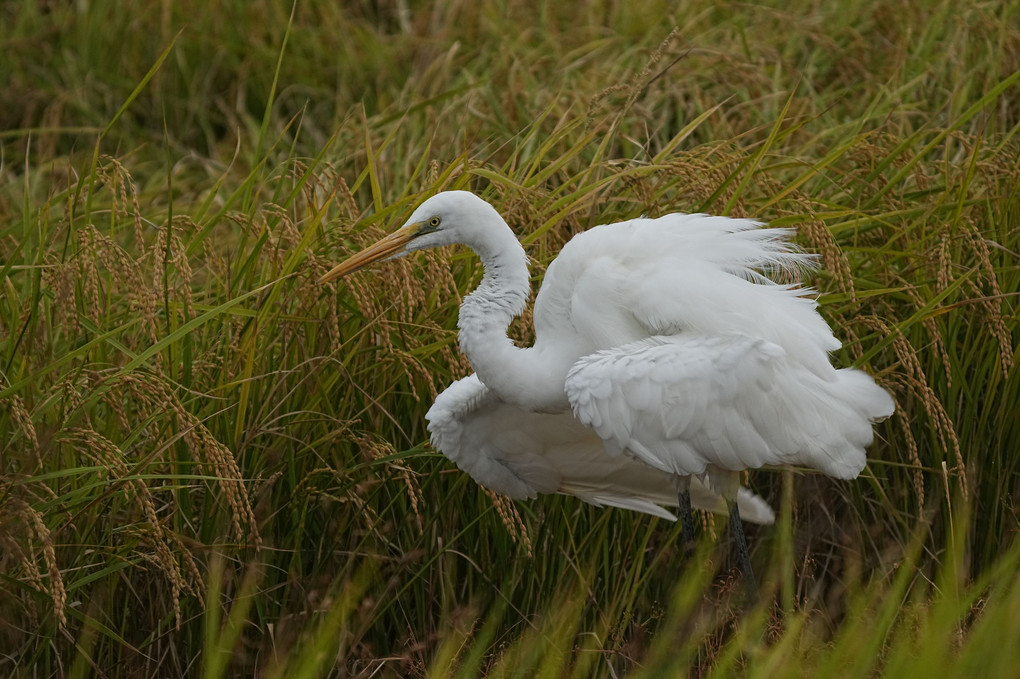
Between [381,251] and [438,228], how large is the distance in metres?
0.15

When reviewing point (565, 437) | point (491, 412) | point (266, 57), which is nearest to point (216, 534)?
point (491, 412)

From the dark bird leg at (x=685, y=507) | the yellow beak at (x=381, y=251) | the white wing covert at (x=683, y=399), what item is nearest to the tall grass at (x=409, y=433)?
the yellow beak at (x=381, y=251)

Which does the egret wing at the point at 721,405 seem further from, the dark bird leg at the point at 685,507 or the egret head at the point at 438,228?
the egret head at the point at 438,228

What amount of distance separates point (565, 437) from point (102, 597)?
48.3 inches

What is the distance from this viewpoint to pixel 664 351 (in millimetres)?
2697

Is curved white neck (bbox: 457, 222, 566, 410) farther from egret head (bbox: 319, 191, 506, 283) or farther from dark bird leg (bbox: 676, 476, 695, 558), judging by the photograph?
dark bird leg (bbox: 676, 476, 695, 558)

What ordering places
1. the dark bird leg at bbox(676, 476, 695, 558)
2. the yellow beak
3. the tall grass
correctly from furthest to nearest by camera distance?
the dark bird leg at bbox(676, 476, 695, 558) < the yellow beak < the tall grass

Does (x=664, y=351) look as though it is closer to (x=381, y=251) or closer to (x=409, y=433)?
(x=381, y=251)

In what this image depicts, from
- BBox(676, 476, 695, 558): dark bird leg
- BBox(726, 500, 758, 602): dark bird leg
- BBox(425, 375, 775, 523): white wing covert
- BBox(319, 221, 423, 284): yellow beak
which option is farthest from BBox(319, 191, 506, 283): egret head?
BBox(726, 500, 758, 602): dark bird leg

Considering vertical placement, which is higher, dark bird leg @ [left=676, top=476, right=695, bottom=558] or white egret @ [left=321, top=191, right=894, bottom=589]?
white egret @ [left=321, top=191, right=894, bottom=589]

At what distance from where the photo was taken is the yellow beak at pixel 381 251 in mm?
2776

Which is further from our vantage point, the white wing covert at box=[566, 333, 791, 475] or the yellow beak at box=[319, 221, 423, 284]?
the yellow beak at box=[319, 221, 423, 284]

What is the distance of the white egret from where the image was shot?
2672 millimetres

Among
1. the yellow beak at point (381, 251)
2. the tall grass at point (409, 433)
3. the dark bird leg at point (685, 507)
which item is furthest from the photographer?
the dark bird leg at point (685, 507)
